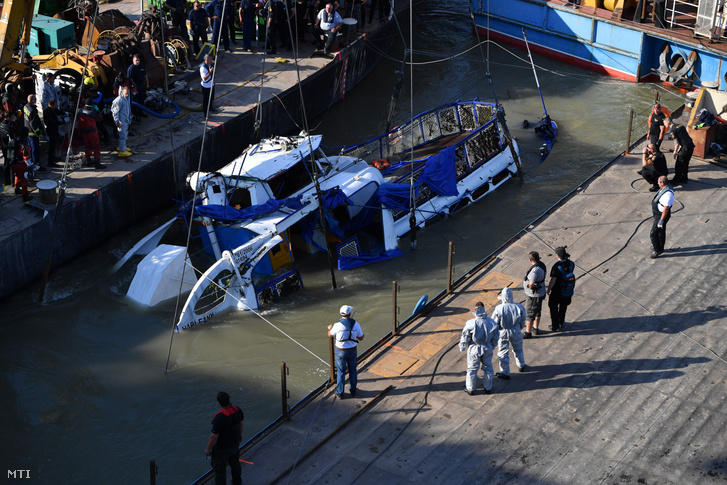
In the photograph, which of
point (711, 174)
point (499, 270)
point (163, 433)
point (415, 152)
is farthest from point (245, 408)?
point (711, 174)

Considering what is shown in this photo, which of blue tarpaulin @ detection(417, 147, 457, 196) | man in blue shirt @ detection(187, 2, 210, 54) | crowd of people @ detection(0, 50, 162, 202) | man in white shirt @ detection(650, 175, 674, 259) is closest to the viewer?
man in white shirt @ detection(650, 175, 674, 259)

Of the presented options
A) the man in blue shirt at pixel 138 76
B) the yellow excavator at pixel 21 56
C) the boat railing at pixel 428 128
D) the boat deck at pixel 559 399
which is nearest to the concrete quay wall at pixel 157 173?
the man in blue shirt at pixel 138 76

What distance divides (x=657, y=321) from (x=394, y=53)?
55.8ft

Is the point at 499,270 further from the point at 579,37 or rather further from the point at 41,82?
the point at 579,37

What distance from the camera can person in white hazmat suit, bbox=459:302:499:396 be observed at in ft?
35.4

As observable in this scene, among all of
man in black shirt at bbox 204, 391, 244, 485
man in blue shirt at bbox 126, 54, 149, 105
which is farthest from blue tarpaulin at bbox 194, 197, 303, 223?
man in black shirt at bbox 204, 391, 244, 485

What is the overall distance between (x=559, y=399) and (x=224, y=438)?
462 cm

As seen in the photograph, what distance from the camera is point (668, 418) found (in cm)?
1085

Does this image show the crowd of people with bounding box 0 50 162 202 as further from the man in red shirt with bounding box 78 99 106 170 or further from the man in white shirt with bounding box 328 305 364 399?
the man in white shirt with bounding box 328 305 364 399

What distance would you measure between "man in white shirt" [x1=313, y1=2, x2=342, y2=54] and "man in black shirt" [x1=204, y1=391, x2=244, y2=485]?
15.4m

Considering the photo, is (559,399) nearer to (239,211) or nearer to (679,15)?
(239,211)

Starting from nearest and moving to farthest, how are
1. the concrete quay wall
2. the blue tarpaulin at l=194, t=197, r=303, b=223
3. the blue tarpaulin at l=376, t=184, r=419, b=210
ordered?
the blue tarpaulin at l=194, t=197, r=303, b=223
the concrete quay wall
the blue tarpaulin at l=376, t=184, r=419, b=210

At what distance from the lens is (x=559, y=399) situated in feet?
36.9

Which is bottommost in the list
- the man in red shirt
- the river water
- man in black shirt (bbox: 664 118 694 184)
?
the river water
